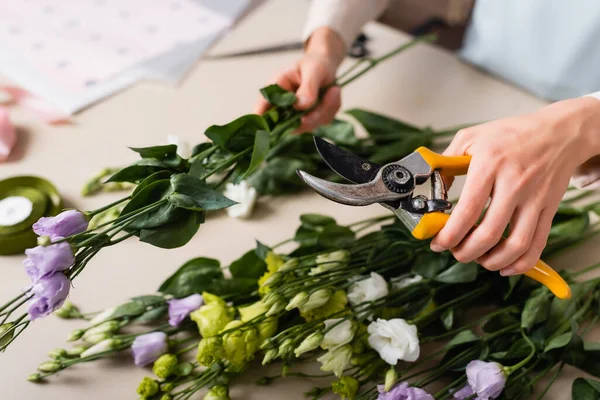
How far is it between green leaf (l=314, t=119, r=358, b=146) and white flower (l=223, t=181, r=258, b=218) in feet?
0.42

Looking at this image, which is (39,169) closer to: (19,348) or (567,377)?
(19,348)

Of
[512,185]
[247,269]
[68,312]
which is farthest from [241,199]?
[512,185]

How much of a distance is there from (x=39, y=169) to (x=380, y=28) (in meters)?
0.58

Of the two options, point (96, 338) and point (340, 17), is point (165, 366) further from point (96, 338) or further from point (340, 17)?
point (340, 17)

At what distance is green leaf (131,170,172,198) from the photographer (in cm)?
43

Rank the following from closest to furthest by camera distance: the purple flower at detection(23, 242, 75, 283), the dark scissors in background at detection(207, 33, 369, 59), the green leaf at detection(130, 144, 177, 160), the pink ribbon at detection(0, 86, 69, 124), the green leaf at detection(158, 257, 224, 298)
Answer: the purple flower at detection(23, 242, 75, 283) → the green leaf at detection(130, 144, 177, 160) → the green leaf at detection(158, 257, 224, 298) → the pink ribbon at detection(0, 86, 69, 124) → the dark scissors in background at detection(207, 33, 369, 59)

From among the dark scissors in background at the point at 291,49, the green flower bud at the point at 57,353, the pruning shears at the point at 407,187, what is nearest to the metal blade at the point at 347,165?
the pruning shears at the point at 407,187

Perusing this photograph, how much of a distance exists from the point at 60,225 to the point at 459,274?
0.36 m

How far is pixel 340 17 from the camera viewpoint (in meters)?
0.75

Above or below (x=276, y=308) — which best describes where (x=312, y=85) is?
above

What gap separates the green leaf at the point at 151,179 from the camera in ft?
1.40

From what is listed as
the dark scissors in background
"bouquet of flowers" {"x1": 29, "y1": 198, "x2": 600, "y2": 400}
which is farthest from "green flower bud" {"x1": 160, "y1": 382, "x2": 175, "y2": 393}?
the dark scissors in background

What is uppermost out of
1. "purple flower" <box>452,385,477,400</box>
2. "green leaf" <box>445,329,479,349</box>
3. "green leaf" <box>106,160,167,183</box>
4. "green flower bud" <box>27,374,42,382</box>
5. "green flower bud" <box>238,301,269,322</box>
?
"green leaf" <box>106,160,167,183</box>

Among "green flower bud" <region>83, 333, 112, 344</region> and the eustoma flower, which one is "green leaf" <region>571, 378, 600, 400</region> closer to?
the eustoma flower
